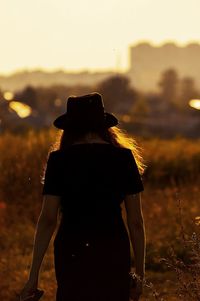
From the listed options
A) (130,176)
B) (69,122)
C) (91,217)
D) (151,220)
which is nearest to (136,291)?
(91,217)

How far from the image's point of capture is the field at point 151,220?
6.12 metres

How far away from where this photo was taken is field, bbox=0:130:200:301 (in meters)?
6.12

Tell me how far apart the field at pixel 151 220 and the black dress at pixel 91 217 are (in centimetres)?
28

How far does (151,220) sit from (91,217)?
778cm

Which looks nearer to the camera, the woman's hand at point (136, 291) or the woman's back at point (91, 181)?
the woman's back at point (91, 181)

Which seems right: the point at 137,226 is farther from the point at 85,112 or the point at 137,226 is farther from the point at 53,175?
the point at 85,112

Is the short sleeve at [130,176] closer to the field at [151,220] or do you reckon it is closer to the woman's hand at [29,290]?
the field at [151,220]

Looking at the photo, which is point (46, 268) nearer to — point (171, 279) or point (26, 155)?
point (171, 279)

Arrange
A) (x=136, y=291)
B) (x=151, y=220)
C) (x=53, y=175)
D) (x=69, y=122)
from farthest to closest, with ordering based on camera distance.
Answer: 1. (x=151, y=220)
2. (x=136, y=291)
3. (x=69, y=122)
4. (x=53, y=175)

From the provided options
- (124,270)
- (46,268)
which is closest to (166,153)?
(46,268)

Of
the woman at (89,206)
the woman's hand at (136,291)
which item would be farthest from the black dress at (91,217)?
the woman's hand at (136,291)

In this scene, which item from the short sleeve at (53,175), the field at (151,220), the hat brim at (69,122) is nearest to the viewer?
the short sleeve at (53,175)

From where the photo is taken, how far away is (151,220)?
1167cm

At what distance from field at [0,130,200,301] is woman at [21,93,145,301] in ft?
0.94
